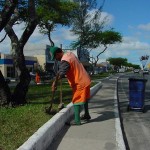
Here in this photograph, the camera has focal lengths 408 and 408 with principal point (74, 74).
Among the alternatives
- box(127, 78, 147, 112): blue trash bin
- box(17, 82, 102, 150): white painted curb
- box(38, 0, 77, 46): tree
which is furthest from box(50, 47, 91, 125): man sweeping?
box(38, 0, 77, 46): tree

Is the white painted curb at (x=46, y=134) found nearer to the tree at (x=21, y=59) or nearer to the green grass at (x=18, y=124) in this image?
the green grass at (x=18, y=124)

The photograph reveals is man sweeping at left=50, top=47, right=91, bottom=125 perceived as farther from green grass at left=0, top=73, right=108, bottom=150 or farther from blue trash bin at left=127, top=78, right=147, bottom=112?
blue trash bin at left=127, top=78, right=147, bottom=112

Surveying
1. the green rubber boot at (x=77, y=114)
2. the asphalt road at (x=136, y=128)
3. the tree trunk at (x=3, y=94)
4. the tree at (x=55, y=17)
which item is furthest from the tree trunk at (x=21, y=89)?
the tree at (x=55, y=17)

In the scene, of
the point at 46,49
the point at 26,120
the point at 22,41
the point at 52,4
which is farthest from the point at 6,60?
the point at 26,120

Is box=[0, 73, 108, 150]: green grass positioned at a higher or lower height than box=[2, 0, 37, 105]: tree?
lower

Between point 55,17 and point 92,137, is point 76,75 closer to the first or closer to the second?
point 92,137

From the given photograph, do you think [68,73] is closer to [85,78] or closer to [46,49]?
[85,78]

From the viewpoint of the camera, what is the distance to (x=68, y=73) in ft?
30.9

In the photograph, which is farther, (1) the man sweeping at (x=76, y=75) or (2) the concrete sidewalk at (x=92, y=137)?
(1) the man sweeping at (x=76, y=75)

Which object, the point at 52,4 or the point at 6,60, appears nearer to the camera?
the point at 52,4

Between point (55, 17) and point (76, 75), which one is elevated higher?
point (55, 17)

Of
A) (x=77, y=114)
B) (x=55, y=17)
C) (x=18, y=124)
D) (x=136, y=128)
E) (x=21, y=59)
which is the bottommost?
(x=136, y=128)

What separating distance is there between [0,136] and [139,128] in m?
4.36

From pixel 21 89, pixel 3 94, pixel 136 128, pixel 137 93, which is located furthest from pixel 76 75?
pixel 137 93
